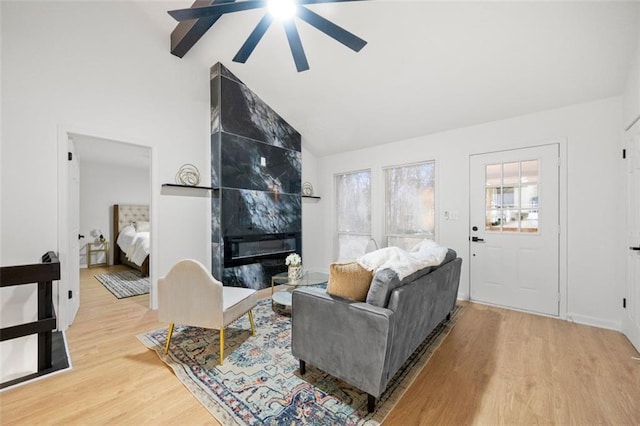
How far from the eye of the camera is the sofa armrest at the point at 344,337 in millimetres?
1512

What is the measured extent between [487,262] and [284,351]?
2819 mm

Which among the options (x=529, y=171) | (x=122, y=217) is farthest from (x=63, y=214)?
(x=529, y=171)

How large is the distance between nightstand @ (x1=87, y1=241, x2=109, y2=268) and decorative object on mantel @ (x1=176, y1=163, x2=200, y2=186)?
400cm

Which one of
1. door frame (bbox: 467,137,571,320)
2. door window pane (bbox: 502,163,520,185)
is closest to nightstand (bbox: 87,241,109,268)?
door window pane (bbox: 502,163,520,185)

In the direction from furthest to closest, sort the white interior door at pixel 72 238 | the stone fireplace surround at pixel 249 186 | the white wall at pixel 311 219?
the white wall at pixel 311 219, the stone fireplace surround at pixel 249 186, the white interior door at pixel 72 238

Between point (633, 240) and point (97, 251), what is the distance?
8625 millimetres

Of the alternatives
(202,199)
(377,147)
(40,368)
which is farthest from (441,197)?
(40,368)

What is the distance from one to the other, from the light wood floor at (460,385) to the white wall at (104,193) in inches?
170

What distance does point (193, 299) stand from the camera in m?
2.11

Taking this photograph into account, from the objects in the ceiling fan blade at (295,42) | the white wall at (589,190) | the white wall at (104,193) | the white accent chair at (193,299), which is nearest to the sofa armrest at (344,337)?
the white accent chair at (193,299)

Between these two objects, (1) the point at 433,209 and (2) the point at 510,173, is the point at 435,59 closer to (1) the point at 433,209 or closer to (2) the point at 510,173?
(2) the point at 510,173

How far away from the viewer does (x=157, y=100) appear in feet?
10.9

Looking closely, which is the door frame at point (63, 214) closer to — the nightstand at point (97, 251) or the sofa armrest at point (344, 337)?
the sofa armrest at point (344, 337)

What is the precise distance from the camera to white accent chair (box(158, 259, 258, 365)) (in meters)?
2.06
